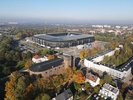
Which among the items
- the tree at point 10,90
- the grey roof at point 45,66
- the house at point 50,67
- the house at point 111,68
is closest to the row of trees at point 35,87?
the tree at point 10,90

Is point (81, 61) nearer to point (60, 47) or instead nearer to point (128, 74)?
point (128, 74)

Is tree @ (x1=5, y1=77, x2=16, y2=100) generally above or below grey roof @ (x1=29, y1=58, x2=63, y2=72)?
below

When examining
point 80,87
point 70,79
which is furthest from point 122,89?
point 70,79

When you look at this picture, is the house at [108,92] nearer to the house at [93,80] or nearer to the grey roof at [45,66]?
the house at [93,80]

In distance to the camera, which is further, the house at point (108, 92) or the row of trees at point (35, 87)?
the house at point (108, 92)

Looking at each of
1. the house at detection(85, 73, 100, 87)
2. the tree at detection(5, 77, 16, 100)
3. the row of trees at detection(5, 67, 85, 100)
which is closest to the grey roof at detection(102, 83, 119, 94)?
the house at detection(85, 73, 100, 87)

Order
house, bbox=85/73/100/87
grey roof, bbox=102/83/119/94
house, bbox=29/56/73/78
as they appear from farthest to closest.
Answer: house, bbox=29/56/73/78, house, bbox=85/73/100/87, grey roof, bbox=102/83/119/94

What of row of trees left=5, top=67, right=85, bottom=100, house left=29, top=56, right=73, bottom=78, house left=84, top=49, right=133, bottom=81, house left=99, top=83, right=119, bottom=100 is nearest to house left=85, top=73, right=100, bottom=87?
row of trees left=5, top=67, right=85, bottom=100

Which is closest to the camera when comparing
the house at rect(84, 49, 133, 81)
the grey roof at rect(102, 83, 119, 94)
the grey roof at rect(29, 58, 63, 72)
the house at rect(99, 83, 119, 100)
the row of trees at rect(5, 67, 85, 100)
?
the row of trees at rect(5, 67, 85, 100)

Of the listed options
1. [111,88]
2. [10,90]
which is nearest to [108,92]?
[111,88]

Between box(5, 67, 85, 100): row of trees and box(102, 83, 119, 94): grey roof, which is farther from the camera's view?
box(102, 83, 119, 94): grey roof

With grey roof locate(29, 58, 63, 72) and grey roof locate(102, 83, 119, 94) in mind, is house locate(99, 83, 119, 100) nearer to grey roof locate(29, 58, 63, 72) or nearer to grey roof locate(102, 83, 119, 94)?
grey roof locate(102, 83, 119, 94)
